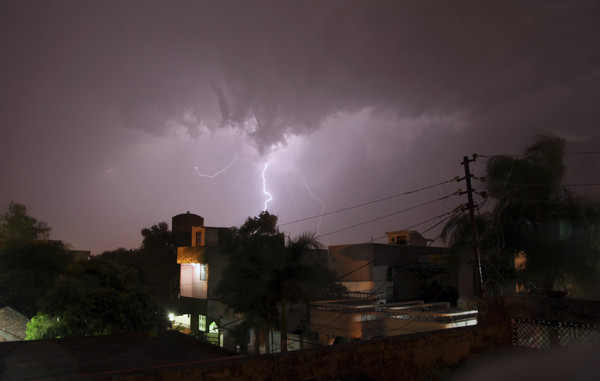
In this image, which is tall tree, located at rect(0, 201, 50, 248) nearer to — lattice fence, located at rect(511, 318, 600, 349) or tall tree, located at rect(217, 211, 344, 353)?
tall tree, located at rect(217, 211, 344, 353)

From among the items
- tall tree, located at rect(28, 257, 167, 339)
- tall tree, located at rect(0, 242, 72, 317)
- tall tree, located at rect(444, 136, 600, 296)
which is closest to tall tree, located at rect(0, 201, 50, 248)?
tall tree, located at rect(0, 242, 72, 317)

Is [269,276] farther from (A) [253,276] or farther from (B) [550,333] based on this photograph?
(B) [550,333]

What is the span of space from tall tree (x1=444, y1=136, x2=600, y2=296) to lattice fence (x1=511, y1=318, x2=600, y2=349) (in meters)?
10.3

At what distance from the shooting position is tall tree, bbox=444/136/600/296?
1683 cm

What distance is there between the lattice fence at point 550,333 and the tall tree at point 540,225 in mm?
10283

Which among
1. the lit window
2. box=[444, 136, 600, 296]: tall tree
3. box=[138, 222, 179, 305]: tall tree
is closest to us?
box=[444, 136, 600, 296]: tall tree

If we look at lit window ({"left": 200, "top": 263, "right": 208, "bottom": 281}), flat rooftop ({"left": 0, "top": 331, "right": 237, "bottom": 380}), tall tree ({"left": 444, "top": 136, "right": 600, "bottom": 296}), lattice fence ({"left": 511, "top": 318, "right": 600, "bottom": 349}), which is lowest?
flat rooftop ({"left": 0, "top": 331, "right": 237, "bottom": 380})

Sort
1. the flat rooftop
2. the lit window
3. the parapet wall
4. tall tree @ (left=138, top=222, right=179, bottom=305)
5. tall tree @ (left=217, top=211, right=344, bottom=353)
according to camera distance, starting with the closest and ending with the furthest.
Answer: the parapet wall → the flat rooftop → tall tree @ (left=217, top=211, right=344, bottom=353) → the lit window → tall tree @ (left=138, top=222, right=179, bottom=305)

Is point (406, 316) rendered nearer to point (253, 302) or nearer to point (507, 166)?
point (253, 302)

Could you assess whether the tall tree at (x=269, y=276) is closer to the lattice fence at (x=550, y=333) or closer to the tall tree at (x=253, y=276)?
the tall tree at (x=253, y=276)

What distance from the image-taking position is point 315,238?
62.0 feet

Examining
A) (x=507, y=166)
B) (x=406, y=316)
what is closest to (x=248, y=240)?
(x=406, y=316)

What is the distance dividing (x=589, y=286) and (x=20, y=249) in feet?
113

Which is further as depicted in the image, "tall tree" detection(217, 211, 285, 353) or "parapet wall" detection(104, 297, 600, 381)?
"tall tree" detection(217, 211, 285, 353)
